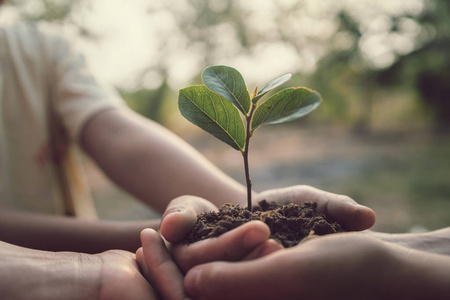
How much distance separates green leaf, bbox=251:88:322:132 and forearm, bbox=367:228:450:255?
0.53 meters

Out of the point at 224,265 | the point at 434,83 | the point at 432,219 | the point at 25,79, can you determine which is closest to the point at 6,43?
the point at 25,79

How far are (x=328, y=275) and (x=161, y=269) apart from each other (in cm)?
37

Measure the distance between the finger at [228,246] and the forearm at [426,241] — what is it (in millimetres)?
622

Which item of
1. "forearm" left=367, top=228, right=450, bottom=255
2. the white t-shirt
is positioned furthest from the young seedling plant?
the white t-shirt

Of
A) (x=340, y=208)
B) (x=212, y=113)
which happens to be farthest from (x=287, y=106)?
(x=340, y=208)

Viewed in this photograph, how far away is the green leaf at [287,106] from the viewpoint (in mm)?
967

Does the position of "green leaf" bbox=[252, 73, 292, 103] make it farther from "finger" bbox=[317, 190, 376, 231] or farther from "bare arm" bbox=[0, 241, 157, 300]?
"bare arm" bbox=[0, 241, 157, 300]

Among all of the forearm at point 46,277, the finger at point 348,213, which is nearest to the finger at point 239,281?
the forearm at point 46,277

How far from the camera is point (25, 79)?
78.0 inches

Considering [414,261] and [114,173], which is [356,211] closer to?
[414,261]

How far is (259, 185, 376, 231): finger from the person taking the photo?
965 millimetres

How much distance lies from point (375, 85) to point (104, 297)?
718 centimetres

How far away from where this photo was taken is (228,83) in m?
1.00

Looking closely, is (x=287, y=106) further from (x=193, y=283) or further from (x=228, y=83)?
(x=193, y=283)
